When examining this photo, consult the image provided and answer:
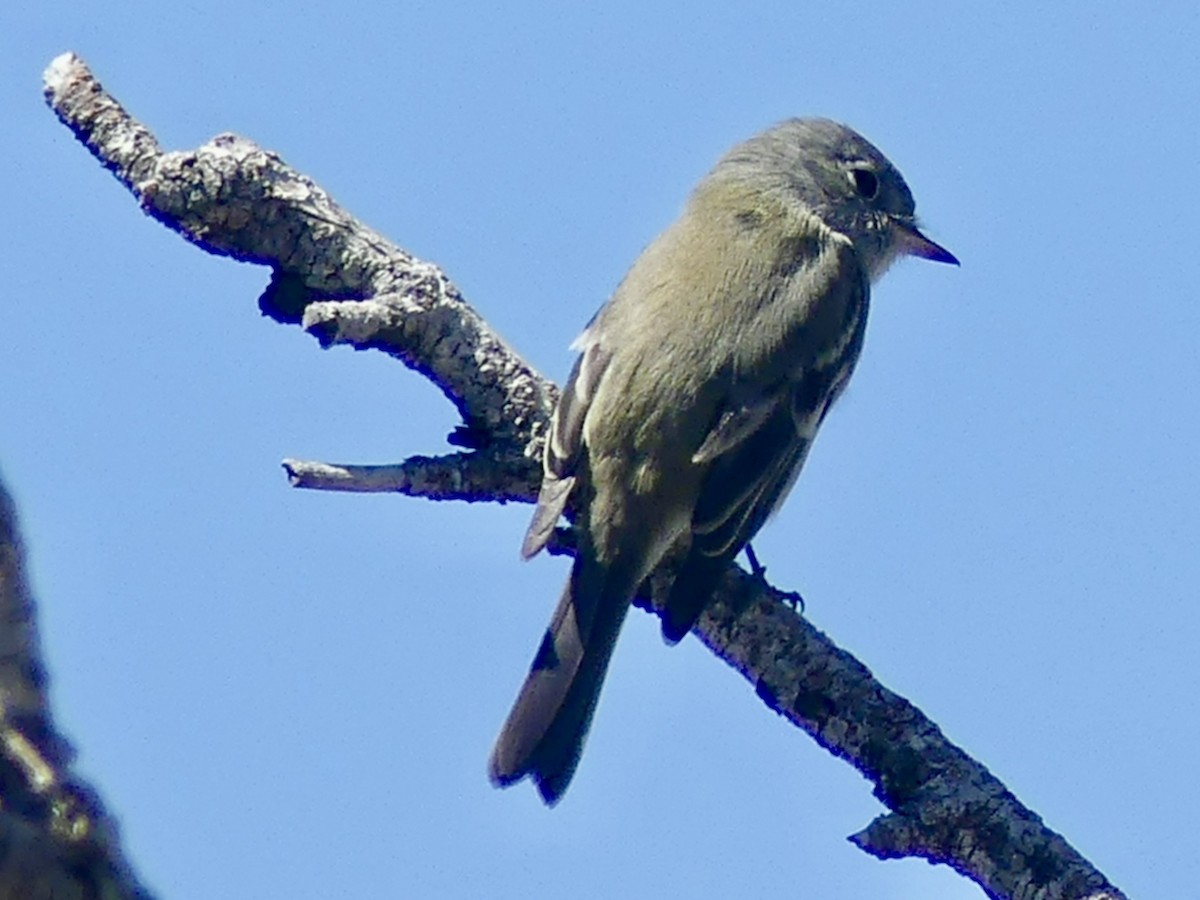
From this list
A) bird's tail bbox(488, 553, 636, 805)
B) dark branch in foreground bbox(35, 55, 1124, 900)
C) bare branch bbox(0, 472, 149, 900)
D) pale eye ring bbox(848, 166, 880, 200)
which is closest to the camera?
bare branch bbox(0, 472, 149, 900)

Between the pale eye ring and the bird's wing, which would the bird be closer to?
the bird's wing

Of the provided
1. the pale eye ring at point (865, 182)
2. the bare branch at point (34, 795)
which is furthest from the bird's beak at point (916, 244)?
the bare branch at point (34, 795)

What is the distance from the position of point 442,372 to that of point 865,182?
116 inches

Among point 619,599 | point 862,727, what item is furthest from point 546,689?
point 862,727

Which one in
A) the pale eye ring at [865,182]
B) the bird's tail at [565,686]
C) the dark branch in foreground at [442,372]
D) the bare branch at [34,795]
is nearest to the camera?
the bare branch at [34,795]

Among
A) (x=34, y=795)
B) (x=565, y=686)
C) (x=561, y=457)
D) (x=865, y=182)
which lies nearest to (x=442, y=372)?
(x=561, y=457)

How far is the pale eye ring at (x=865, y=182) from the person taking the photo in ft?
22.6

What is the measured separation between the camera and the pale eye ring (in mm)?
6896

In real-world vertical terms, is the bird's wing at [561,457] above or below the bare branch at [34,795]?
above

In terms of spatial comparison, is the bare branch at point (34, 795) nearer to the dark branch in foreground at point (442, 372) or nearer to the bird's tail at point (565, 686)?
the dark branch in foreground at point (442, 372)

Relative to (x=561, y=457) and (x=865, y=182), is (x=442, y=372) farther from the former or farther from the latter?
(x=865, y=182)

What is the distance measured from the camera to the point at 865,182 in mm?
6949

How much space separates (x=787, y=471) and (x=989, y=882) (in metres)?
2.05

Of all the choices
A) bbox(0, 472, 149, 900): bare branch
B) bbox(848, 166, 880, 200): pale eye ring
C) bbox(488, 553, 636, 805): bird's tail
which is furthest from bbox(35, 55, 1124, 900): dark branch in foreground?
bbox(0, 472, 149, 900): bare branch
